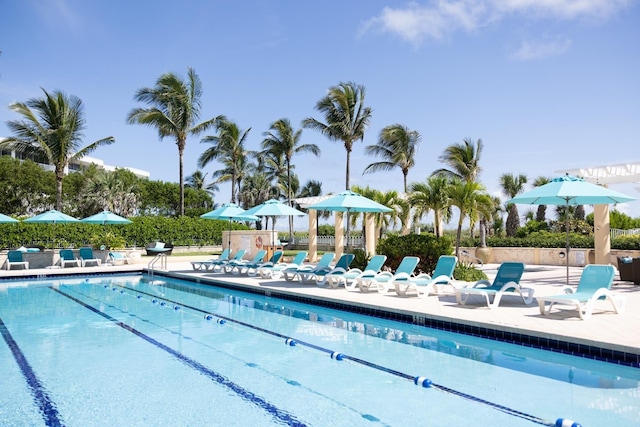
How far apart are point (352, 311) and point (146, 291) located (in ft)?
24.1

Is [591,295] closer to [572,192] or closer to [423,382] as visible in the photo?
[572,192]

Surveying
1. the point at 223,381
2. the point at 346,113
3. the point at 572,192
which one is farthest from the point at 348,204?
the point at 346,113

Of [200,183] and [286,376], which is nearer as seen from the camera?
[286,376]

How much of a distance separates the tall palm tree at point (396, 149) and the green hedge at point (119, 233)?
37.1 ft

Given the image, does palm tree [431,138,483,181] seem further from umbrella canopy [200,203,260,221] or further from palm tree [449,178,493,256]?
umbrella canopy [200,203,260,221]

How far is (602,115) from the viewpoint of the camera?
57.8 ft

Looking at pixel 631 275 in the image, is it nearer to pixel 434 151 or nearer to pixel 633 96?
pixel 633 96

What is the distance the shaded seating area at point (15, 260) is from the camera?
20.0m

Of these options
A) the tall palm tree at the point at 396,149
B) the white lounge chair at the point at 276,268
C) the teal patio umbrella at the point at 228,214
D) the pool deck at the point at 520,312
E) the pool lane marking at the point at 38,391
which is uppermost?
the tall palm tree at the point at 396,149

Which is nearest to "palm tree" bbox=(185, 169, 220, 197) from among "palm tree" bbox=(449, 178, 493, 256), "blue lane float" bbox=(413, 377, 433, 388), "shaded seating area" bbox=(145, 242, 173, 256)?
"shaded seating area" bbox=(145, 242, 173, 256)

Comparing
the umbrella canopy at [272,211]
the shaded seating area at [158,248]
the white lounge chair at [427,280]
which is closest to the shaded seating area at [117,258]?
the shaded seating area at [158,248]

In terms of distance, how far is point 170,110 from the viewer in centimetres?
3219

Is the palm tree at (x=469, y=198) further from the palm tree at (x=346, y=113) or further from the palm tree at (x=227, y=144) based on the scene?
the palm tree at (x=227, y=144)

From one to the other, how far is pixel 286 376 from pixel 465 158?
2618 centimetres
